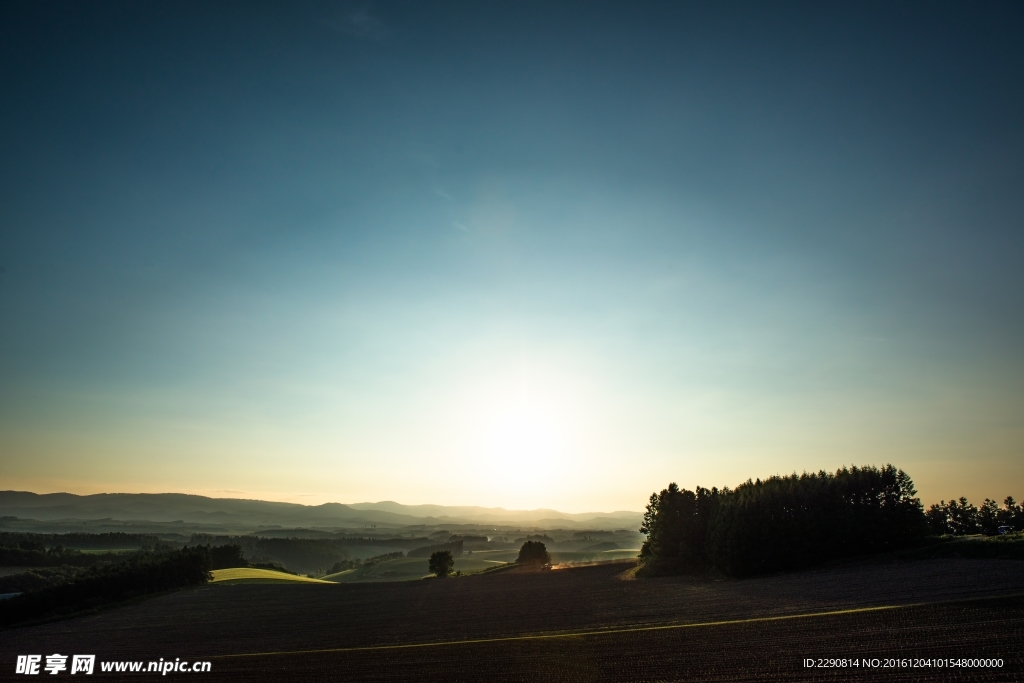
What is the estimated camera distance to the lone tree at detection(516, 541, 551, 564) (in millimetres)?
100500

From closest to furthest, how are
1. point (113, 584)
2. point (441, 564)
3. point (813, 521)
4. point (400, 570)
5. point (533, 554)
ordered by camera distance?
point (813, 521) < point (113, 584) < point (441, 564) < point (533, 554) < point (400, 570)

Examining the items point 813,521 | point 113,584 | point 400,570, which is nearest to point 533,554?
point 813,521

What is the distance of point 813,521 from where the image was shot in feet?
170

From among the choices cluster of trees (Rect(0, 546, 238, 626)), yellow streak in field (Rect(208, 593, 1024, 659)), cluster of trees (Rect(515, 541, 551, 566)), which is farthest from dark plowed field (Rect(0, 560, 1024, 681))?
cluster of trees (Rect(515, 541, 551, 566))

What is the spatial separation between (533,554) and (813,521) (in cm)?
5989

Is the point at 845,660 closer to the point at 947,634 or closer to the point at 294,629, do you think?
the point at 947,634

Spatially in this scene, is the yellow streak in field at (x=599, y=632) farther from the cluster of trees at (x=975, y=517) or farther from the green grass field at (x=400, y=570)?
the green grass field at (x=400, y=570)

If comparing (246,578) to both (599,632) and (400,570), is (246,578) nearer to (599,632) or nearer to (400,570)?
(400,570)

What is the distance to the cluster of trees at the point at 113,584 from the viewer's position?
53031 millimetres

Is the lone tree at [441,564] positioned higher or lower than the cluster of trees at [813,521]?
lower

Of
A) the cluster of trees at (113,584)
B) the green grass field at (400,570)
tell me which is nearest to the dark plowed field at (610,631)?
the cluster of trees at (113,584)

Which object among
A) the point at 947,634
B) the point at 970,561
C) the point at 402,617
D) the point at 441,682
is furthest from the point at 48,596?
the point at 970,561

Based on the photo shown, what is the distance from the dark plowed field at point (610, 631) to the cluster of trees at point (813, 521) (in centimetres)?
524

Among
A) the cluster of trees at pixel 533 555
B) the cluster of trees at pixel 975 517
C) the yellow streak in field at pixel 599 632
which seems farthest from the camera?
the cluster of trees at pixel 533 555
